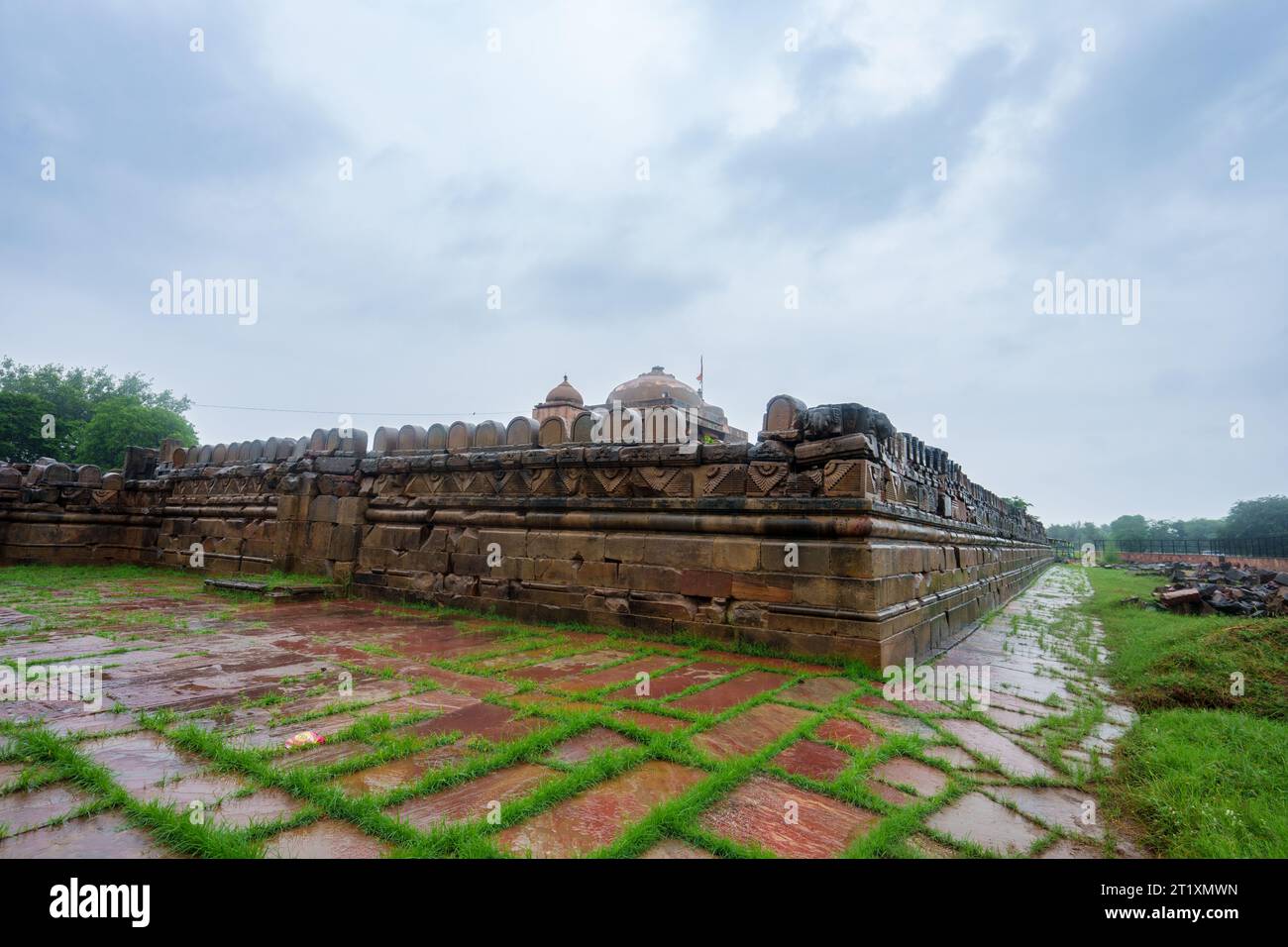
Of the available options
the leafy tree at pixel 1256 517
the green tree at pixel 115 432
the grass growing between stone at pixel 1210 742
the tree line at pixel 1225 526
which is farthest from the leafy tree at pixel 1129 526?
the green tree at pixel 115 432

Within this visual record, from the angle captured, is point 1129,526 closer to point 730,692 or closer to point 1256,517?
point 1256,517

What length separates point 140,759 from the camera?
225cm

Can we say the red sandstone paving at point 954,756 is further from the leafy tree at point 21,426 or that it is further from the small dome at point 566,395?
the leafy tree at point 21,426

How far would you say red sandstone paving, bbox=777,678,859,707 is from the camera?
3529 mm

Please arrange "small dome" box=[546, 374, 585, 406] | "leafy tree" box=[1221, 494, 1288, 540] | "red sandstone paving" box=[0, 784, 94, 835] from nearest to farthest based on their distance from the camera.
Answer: "red sandstone paving" box=[0, 784, 94, 835], "small dome" box=[546, 374, 585, 406], "leafy tree" box=[1221, 494, 1288, 540]

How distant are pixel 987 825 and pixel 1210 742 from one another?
171 cm

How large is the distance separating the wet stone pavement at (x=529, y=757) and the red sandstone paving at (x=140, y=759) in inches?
0.5

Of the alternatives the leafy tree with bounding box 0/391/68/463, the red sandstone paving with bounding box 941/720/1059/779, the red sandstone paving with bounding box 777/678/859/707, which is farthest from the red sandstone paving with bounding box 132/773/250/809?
the leafy tree with bounding box 0/391/68/463

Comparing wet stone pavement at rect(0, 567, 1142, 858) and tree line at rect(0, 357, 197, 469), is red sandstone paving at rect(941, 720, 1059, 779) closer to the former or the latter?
wet stone pavement at rect(0, 567, 1142, 858)

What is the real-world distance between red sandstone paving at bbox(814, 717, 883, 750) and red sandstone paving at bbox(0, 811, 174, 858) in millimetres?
2570

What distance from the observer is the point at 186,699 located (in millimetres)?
3064
